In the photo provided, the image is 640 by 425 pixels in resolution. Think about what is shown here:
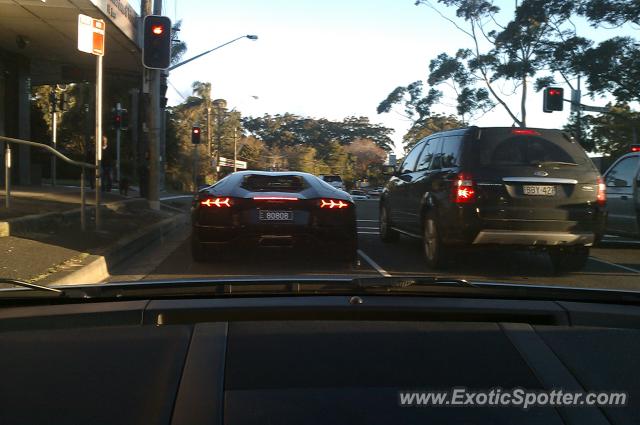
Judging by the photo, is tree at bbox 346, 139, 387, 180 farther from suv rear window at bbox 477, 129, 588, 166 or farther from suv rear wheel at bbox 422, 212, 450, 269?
suv rear window at bbox 477, 129, 588, 166

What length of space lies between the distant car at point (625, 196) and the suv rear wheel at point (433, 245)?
4.15 metres

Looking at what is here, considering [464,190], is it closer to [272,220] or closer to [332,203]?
[332,203]

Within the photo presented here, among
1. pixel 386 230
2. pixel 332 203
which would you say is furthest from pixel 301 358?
pixel 386 230

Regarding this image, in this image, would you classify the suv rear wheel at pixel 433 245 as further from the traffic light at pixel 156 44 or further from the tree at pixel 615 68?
the tree at pixel 615 68

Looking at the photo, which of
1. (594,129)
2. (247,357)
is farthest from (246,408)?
(594,129)

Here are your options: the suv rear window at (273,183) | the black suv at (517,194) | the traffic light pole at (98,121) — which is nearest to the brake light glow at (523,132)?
the black suv at (517,194)

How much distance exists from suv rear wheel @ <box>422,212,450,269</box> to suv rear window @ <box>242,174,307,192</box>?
1.88 metres

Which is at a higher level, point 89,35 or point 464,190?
point 89,35

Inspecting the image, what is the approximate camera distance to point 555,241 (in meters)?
7.52

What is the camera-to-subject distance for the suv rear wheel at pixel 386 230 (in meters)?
11.2

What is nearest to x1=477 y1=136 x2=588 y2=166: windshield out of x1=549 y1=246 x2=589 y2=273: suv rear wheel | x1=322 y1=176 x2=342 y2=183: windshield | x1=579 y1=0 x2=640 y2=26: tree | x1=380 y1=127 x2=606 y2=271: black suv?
x1=380 y1=127 x2=606 y2=271: black suv

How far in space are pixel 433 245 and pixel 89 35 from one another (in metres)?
6.49

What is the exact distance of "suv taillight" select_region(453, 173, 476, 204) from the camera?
7.51 metres

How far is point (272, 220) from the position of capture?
7.57 metres
